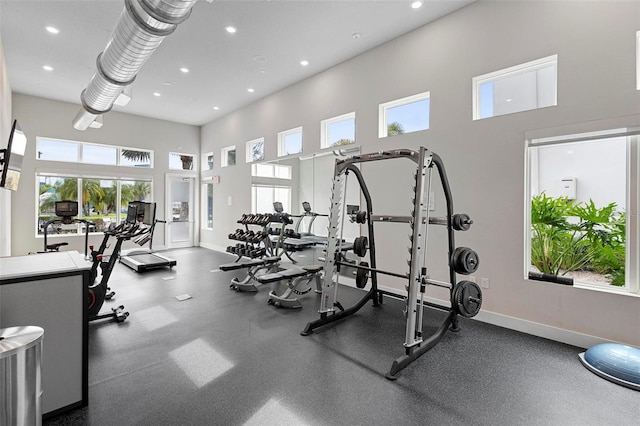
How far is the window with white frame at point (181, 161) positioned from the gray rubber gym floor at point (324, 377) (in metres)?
6.69

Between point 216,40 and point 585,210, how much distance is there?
550 centimetres

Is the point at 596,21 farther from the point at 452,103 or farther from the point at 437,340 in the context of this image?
the point at 437,340

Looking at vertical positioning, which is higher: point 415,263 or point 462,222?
point 462,222

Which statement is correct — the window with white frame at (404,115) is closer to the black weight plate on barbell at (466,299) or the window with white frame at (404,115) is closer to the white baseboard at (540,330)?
the black weight plate on barbell at (466,299)

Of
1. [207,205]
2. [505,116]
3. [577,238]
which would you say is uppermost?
[505,116]

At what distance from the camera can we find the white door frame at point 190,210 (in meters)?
9.21

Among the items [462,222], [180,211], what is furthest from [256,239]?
[180,211]

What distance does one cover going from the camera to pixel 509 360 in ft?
9.04

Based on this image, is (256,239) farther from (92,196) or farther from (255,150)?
(92,196)

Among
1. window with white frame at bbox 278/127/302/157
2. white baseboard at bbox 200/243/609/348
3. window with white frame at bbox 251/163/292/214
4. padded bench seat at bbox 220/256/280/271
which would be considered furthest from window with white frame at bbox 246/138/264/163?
white baseboard at bbox 200/243/609/348

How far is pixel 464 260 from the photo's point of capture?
2.88 m

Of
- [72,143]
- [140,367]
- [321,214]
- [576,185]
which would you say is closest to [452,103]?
[576,185]

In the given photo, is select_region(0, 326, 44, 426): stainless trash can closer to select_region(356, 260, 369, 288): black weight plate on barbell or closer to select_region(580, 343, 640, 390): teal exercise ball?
select_region(356, 260, 369, 288): black weight plate on barbell

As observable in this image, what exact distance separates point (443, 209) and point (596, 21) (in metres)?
2.45
